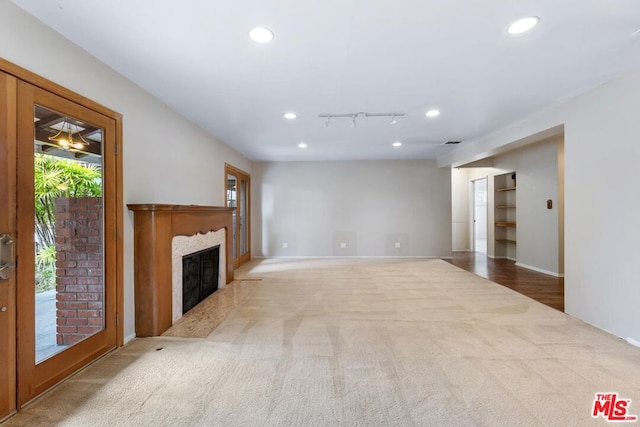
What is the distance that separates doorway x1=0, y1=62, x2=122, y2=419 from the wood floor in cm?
491

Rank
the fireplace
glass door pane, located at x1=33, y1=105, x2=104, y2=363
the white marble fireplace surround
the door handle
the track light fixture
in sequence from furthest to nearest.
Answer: the track light fixture < the fireplace < the white marble fireplace surround < glass door pane, located at x1=33, y1=105, x2=104, y2=363 < the door handle

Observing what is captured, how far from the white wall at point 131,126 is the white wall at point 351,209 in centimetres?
260

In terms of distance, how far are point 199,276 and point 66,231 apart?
6.08 feet

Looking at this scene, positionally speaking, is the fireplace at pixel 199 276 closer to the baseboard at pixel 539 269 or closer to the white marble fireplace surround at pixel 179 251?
the white marble fireplace surround at pixel 179 251

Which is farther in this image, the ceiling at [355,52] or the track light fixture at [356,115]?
the track light fixture at [356,115]

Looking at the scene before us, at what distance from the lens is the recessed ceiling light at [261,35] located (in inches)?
73.8

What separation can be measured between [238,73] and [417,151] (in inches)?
178

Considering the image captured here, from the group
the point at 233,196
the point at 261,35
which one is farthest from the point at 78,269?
the point at 233,196

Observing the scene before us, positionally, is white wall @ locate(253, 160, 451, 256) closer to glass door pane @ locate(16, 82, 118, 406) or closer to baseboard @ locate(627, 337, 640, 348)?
baseboard @ locate(627, 337, 640, 348)

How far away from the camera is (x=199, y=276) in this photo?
148 inches

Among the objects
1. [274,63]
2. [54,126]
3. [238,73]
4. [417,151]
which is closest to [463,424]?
[274,63]

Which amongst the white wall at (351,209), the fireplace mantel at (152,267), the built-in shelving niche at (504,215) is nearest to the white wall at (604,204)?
the white wall at (351,209)

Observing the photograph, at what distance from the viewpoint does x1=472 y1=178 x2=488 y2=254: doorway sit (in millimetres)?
8031

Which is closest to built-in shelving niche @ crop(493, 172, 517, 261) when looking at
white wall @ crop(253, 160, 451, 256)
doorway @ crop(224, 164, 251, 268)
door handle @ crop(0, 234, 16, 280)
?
white wall @ crop(253, 160, 451, 256)
